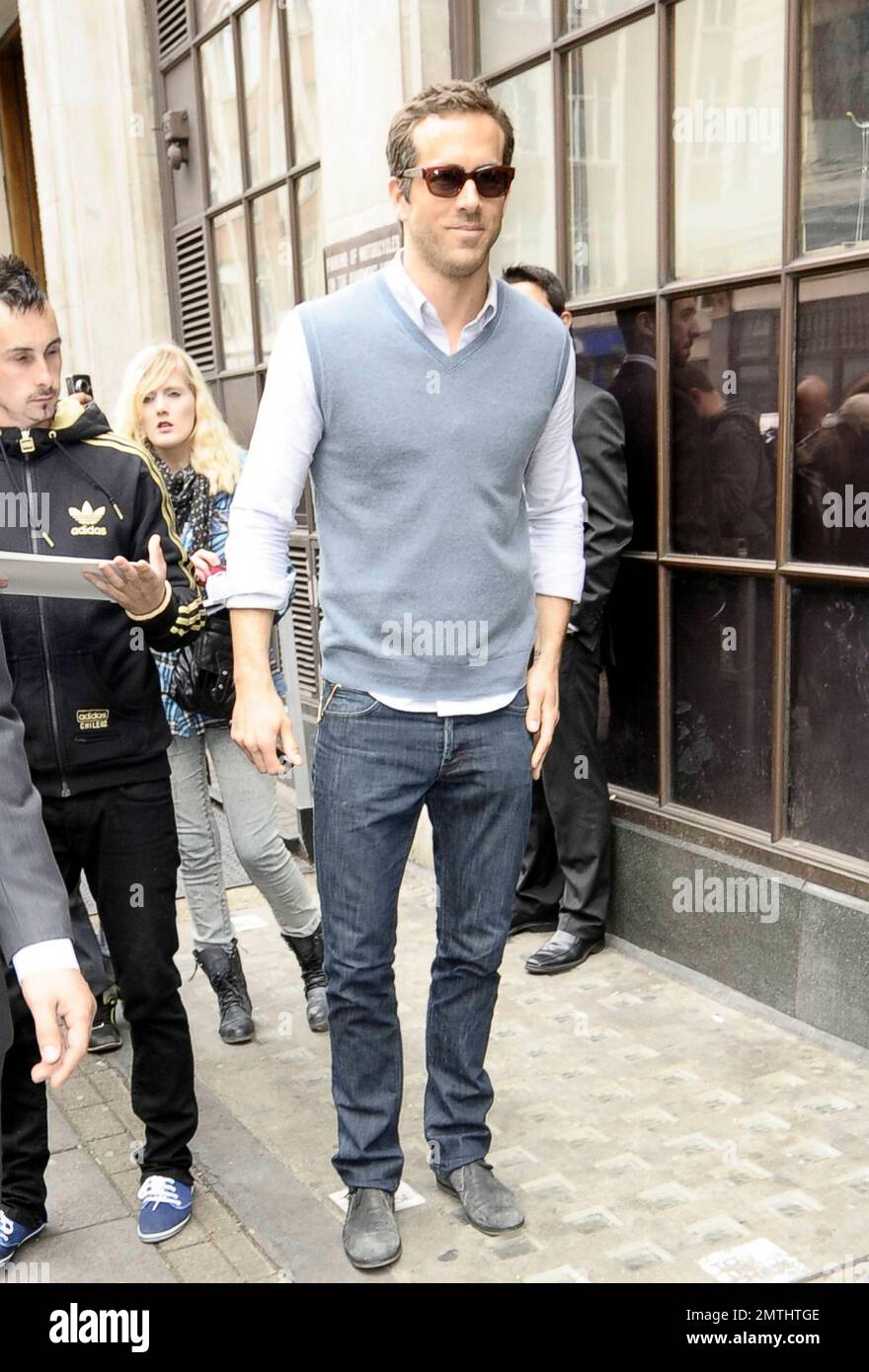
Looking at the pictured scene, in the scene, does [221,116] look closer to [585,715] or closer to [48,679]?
[585,715]

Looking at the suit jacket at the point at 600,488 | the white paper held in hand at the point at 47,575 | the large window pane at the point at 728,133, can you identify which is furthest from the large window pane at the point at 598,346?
the white paper held in hand at the point at 47,575

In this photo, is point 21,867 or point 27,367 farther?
point 27,367

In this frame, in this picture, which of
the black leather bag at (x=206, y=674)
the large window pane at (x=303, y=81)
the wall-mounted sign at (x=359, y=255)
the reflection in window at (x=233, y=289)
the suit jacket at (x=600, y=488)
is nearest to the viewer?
the black leather bag at (x=206, y=674)

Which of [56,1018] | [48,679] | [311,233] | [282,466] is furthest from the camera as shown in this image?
[311,233]

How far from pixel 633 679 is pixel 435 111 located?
2.47 meters

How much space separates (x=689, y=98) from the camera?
4262 mm

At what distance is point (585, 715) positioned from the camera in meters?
4.63

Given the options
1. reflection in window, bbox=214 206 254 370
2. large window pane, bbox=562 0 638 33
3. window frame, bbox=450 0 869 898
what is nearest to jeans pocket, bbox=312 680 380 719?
window frame, bbox=450 0 869 898

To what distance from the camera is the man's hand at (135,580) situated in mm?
2775

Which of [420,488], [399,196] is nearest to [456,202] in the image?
Answer: [399,196]

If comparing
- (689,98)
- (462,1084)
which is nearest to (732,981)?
(462,1084)

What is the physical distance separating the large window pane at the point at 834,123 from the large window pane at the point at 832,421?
0.47 ft

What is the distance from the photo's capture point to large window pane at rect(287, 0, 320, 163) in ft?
20.8

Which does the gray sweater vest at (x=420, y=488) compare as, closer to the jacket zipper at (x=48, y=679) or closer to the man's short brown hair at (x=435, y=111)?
the man's short brown hair at (x=435, y=111)
